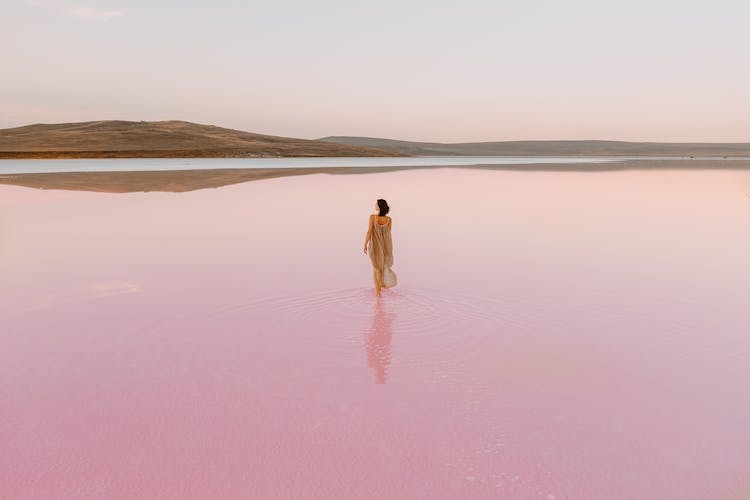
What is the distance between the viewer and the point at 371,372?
5.75 metres

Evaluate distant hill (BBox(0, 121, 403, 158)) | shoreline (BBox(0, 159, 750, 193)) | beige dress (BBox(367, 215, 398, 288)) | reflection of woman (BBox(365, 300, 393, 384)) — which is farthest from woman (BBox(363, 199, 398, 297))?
distant hill (BBox(0, 121, 403, 158))

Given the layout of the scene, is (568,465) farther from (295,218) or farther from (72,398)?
(295,218)

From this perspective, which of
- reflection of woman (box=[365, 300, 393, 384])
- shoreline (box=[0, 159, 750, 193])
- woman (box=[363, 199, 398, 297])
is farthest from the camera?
shoreline (box=[0, 159, 750, 193])

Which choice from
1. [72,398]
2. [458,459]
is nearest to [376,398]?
[458,459]

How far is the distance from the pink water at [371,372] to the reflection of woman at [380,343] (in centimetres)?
4

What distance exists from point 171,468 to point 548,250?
10335mm

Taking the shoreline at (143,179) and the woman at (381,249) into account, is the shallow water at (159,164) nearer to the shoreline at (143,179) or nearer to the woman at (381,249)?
the shoreline at (143,179)

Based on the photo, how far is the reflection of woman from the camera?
5858mm

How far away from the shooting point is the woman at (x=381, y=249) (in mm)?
8789

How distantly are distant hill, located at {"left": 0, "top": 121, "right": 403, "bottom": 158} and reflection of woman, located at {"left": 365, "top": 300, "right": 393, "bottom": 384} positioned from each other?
95.8m

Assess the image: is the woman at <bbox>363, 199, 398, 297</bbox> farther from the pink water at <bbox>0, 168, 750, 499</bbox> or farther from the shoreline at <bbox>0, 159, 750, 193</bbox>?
the shoreline at <bbox>0, 159, 750, 193</bbox>

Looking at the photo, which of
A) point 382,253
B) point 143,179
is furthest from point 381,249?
point 143,179

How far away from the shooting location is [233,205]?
841 inches

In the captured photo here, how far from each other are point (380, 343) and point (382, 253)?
8.12 feet
